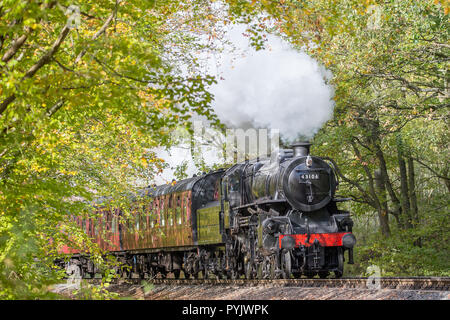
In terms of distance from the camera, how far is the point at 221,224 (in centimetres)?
1714

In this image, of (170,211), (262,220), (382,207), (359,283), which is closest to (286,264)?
Result: (262,220)

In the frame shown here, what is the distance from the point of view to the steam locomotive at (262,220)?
14.4 m

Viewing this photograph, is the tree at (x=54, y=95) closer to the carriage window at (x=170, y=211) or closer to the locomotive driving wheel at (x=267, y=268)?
the locomotive driving wheel at (x=267, y=268)

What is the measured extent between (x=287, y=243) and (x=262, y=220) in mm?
1007

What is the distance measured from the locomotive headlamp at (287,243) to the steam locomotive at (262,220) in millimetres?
23

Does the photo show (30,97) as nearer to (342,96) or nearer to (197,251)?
(197,251)

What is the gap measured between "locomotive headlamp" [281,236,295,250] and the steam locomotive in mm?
23

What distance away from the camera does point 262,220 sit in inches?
578

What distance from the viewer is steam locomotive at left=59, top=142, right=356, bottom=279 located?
47.2ft

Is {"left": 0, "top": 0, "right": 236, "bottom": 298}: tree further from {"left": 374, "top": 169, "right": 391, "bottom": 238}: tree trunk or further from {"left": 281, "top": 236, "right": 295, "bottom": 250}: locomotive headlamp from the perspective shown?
{"left": 374, "top": 169, "right": 391, "bottom": 238}: tree trunk

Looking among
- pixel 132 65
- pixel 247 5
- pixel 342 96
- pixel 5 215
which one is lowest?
pixel 5 215

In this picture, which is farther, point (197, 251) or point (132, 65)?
point (197, 251)

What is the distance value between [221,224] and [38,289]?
34.2 feet
